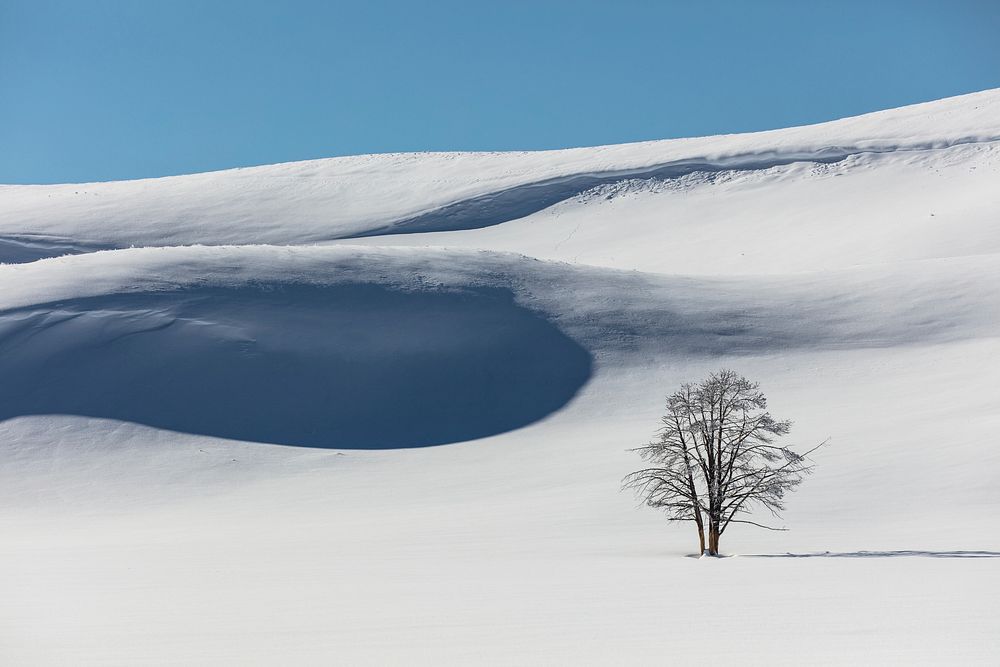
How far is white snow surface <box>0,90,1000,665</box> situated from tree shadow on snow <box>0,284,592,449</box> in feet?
0.43

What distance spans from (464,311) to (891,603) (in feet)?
107

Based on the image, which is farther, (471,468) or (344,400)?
(344,400)

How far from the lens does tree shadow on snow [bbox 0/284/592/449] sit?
3606 cm

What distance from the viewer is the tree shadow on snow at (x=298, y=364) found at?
118 ft

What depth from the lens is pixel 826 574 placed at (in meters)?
15.5

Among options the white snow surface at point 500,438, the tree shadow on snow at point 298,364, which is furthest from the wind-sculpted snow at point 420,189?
the tree shadow on snow at point 298,364

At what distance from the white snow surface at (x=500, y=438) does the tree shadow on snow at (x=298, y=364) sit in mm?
131

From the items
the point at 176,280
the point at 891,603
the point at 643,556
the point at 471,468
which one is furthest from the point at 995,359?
the point at 176,280

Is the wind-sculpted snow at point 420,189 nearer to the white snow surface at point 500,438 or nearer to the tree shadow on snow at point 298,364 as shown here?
the white snow surface at point 500,438

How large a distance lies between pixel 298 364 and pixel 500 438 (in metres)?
8.90

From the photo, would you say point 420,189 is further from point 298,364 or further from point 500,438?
point 500,438

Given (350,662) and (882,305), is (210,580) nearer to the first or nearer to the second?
(350,662)

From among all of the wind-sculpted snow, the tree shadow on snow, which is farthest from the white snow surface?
the wind-sculpted snow

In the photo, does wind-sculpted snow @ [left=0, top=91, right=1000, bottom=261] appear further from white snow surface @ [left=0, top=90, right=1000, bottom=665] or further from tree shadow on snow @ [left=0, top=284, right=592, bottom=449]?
tree shadow on snow @ [left=0, top=284, right=592, bottom=449]
